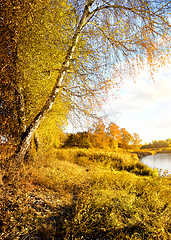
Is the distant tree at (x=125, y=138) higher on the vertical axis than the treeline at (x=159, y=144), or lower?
higher

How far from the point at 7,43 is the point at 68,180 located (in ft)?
15.9

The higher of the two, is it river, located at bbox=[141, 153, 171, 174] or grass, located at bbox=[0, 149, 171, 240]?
grass, located at bbox=[0, 149, 171, 240]

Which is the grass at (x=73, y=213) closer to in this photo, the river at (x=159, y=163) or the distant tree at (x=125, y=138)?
the river at (x=159, y=163)

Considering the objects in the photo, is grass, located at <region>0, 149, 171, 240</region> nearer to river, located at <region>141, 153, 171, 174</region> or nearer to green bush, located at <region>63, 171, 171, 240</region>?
green bush, located at <region>63, 171, 171, 240</region>

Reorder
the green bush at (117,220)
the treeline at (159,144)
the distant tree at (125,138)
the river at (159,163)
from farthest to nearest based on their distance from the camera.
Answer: the treeline at (159,144), the distant tree at (125,138), the river at (159,163), the green bush at (117,220)

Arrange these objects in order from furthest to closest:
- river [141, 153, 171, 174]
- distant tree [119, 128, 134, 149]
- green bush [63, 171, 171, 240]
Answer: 1. distant tree [119, 128, 134, 149]
2. river [141, 153, 171, 174]
3. green bush [63, 171, 171, 240]

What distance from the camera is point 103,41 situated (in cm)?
545

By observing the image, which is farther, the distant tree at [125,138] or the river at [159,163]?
the distant tree at [125,138]

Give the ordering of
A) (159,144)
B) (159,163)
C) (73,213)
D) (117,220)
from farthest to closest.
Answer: (159,144) → (159,163) → (73,213) → (117,220)

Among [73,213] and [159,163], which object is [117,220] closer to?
[73,213]

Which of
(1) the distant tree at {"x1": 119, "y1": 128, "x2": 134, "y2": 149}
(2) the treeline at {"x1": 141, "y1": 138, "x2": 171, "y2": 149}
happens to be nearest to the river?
(1) the distant tree at {"x1": 119, "y1": 128, "x2": 134, "y2": 149}

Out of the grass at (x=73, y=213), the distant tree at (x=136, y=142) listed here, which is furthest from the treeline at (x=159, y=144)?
the grass at (x=73, y=213)

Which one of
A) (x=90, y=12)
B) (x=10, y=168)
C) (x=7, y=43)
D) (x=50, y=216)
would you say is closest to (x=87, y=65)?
(x=90, y=12)

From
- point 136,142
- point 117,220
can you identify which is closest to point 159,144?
point 136,142
